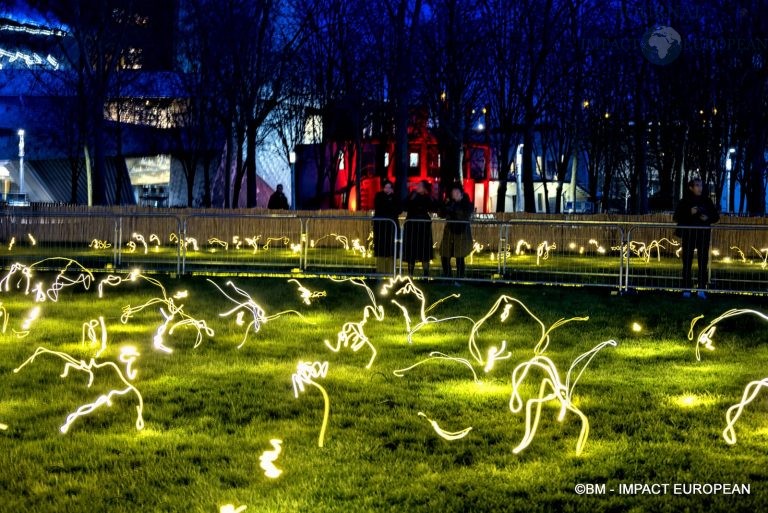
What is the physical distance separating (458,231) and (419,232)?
2.51 ft

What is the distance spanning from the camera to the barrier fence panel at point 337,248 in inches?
875

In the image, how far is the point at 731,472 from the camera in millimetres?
6488

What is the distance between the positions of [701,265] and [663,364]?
7.88 meters

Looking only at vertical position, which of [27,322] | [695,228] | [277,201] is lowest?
[27,322]

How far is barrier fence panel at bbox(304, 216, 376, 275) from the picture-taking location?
72.9 feet

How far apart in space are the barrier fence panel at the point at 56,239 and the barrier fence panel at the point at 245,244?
212 centimetres

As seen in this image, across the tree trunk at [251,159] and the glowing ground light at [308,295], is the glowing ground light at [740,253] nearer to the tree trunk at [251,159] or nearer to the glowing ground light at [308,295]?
the glowing ground light at [308,295]

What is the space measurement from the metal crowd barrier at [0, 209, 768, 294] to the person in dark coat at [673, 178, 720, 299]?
0.91 feet

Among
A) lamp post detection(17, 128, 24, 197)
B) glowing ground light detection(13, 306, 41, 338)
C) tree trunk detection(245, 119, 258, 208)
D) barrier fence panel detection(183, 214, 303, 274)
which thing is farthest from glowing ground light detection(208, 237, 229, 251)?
lamp post detection(17, 128, 24, 197)

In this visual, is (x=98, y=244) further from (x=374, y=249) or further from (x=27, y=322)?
(x=27, y=322)

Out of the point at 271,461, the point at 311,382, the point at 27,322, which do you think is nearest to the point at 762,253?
the point at 27,322

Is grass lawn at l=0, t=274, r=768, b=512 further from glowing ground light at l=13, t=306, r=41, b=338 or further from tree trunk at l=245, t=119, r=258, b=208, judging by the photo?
tree trunk at l=245, t=119, r=258, b=208

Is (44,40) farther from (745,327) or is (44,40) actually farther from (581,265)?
(745,327)

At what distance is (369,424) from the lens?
25.4 feet
